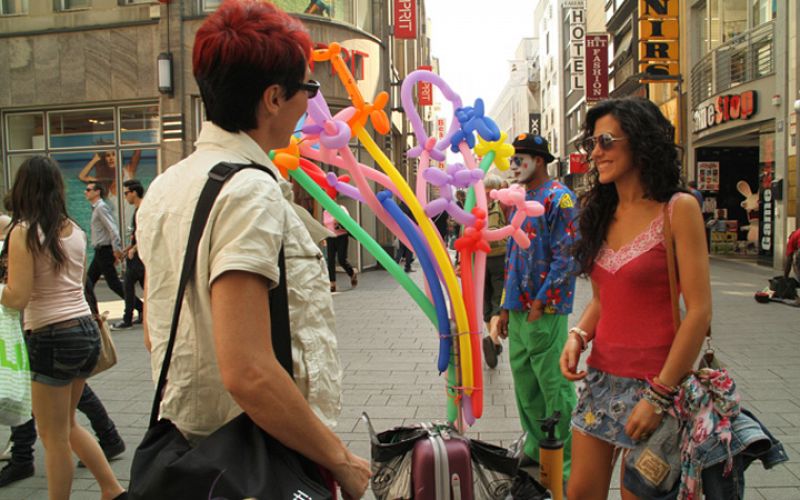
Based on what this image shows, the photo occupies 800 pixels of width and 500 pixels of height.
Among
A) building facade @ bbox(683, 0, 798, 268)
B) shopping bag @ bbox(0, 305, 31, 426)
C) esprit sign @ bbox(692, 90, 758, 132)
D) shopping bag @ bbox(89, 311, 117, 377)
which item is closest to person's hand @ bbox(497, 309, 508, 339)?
shopping bag @ bbox(89, 311, 117, 377)

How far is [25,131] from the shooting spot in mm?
14711

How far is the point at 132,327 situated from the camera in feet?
30.4

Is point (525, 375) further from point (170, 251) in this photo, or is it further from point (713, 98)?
point (713, 98)

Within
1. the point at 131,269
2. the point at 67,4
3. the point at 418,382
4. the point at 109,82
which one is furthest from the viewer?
the point at 67,4

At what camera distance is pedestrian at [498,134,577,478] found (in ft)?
Result: 12.5

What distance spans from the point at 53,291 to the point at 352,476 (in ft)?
8.39

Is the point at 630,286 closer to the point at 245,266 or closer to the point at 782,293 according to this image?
the point at 245,266

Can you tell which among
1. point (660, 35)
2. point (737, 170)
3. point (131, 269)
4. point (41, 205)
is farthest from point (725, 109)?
point (41, 205)

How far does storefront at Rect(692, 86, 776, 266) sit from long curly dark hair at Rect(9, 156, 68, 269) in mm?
14777

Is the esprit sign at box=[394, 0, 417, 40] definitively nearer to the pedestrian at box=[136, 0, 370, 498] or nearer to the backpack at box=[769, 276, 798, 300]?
the backpack at box=[769, 276, 798, 300]

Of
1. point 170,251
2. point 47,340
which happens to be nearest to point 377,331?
point 47,340

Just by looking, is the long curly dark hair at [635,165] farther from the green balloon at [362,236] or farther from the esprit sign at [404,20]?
the esprit sign at [404,20]

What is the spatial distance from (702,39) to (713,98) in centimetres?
351

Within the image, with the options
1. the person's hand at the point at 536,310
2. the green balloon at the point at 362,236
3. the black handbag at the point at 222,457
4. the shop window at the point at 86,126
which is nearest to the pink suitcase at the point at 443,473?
the green balloon at the point at 362,236
